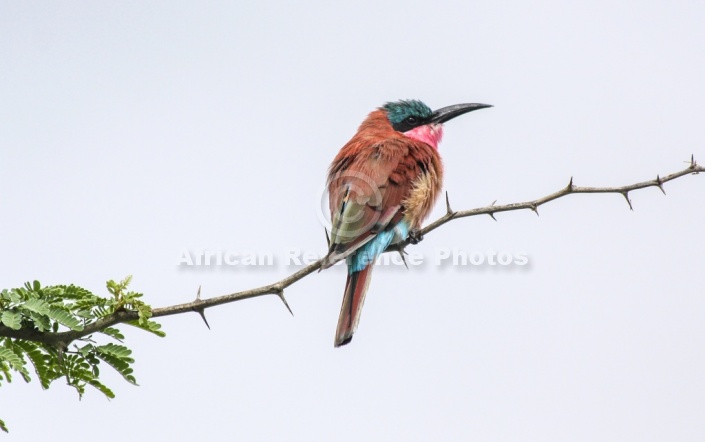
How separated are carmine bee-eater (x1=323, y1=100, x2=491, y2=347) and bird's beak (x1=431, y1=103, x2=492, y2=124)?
129 millimetres

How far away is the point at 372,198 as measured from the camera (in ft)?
14.5

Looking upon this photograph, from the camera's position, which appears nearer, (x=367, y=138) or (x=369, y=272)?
(x=369, y=272)

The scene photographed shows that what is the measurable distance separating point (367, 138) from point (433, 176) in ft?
1.67

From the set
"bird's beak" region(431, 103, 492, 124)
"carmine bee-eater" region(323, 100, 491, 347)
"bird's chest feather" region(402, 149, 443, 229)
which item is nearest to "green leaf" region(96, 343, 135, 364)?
"carmine bee-eater" region(323, 100, 491, 347)

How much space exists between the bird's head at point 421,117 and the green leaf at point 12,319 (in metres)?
3.51

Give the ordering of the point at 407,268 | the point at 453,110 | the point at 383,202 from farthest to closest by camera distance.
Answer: the point at 453,110 < the point at 383,202 < the point at 407,268

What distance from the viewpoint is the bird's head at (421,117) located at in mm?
5684

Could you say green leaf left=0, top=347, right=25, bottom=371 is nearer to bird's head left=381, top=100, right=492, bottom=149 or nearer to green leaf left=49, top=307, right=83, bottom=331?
green leaf left=49, top=307, right=83, bottom=331

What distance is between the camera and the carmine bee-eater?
403 centimetres

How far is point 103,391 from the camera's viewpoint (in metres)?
2.64

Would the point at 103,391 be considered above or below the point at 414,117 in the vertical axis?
below

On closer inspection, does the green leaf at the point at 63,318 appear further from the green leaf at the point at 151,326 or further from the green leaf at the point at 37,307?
the green leaf at the point at 151,326

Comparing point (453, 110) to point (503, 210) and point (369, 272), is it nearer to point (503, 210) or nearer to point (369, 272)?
point (369, 272)

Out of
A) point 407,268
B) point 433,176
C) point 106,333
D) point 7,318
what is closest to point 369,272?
point 407,268
